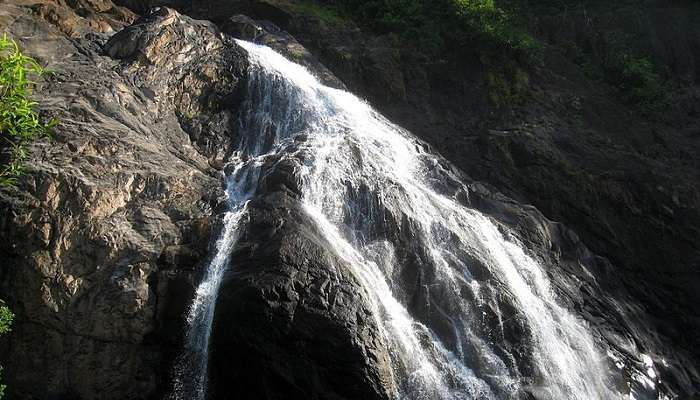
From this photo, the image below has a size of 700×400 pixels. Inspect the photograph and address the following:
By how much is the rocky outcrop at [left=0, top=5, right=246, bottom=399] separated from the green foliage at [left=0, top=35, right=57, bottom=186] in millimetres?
288

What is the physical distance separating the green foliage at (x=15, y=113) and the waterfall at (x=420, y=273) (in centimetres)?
384

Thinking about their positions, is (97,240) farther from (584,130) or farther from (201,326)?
(584,130)

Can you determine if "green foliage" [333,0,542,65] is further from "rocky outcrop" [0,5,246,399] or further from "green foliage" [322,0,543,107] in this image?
"rocky outcrop" [0,5,246,399]

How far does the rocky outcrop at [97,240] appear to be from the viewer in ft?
31.2

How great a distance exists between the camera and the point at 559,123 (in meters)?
20.6

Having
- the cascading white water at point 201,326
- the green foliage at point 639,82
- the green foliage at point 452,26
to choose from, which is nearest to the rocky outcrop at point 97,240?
the cascading white water at point 201,326

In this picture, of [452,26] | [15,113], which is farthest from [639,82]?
[15,113]

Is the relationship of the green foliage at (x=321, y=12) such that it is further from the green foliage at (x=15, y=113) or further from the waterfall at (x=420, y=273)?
the green foliage at (x=15, y=113)

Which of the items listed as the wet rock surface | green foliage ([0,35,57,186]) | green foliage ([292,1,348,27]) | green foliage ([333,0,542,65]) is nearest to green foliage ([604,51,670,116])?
the wet rock surface

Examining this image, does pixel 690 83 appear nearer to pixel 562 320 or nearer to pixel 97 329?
pixel 562 320

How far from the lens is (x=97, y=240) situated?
10.1 meters

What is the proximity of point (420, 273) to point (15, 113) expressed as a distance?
8.03 meters

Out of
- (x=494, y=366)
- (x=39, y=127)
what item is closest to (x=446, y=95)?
(x=494, y=366)

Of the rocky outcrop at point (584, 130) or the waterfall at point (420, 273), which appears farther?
the rocky outcrop at point (584, 130)
